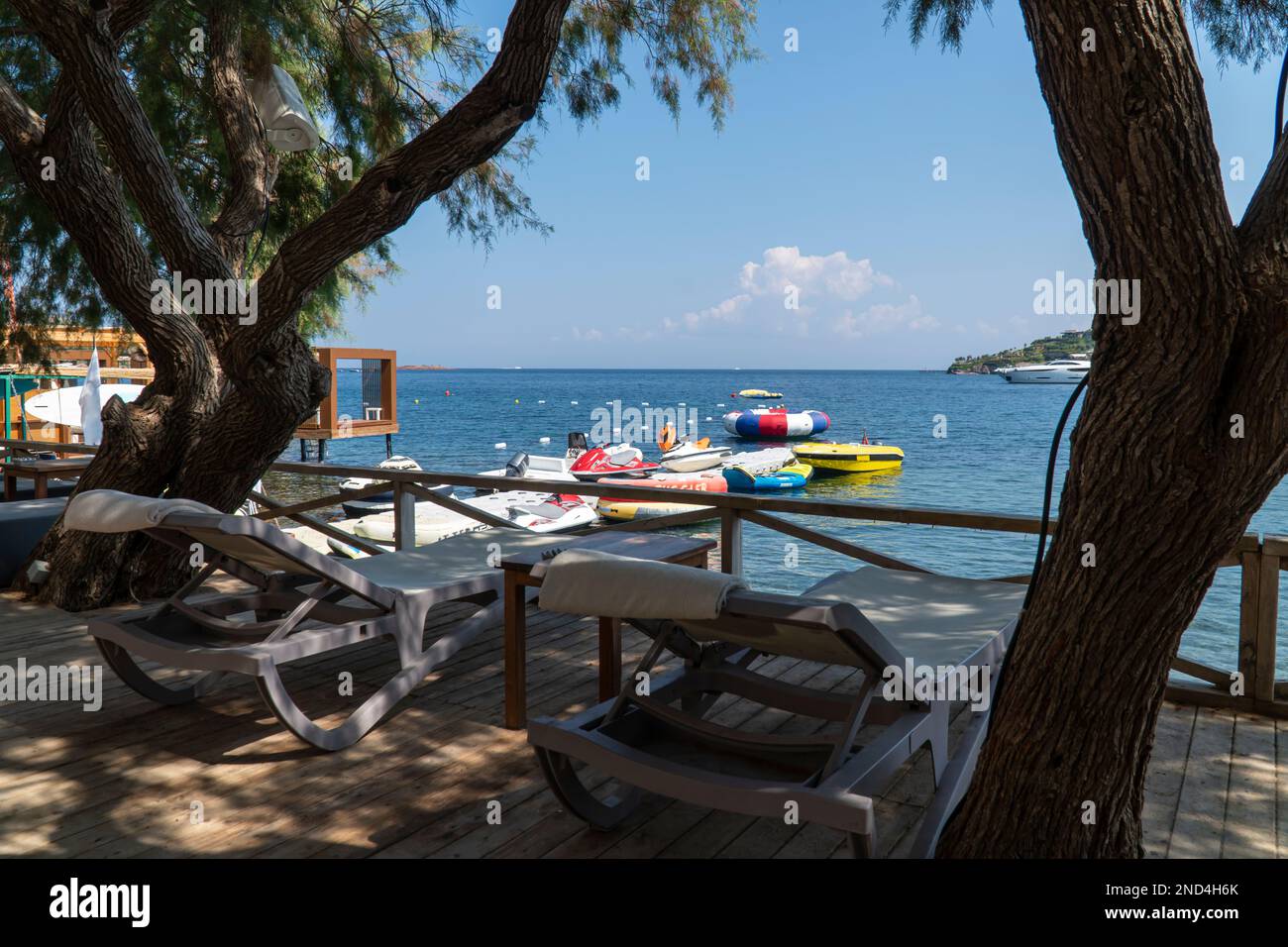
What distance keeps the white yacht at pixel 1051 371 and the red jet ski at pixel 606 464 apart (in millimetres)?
46586

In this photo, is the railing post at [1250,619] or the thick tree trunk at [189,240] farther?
the thick tree trunk at [189,240]

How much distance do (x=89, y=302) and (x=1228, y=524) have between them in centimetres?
729

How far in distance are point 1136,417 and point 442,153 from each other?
11.0ft

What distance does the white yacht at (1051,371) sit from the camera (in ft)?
214

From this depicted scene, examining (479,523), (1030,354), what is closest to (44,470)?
(479,523)

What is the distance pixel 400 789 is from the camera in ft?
8.77

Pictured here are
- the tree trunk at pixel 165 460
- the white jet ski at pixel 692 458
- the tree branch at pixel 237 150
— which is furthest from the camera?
the white jet ski at pixel 692 458

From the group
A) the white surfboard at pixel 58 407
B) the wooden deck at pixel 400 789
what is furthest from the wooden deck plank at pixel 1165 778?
the white surfboard at pixel 58 407

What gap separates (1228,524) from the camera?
1.59 meters

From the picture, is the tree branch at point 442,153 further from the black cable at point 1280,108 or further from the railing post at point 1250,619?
the railing post at point 1250,619

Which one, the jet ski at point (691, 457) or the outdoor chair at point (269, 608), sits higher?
the outdoor chair at point (269, 608)

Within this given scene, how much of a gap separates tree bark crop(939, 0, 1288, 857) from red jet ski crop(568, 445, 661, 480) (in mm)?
21539

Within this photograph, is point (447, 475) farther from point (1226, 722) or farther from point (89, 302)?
point (1226, 722)

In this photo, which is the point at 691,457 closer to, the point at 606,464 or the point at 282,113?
the point at 606,464
